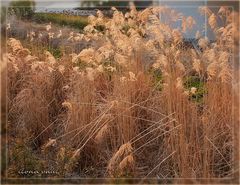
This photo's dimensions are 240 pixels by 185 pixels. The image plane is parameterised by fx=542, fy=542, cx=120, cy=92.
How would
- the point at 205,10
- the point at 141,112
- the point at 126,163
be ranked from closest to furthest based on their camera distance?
the point at 126,163, the point at 205,10, the point at 141,112

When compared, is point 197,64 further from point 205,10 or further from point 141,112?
point 141,112

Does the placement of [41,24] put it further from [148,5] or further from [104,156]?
[104,156]

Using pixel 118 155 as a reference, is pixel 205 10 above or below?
above

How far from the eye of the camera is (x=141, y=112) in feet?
12.1

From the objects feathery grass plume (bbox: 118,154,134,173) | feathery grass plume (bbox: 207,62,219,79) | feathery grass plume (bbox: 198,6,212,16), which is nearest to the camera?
feathery grass plume (bbox: 118,154,134,173)

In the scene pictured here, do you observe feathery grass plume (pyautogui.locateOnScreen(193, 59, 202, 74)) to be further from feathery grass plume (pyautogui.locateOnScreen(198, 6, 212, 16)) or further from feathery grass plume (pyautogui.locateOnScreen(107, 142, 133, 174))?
feathery grass plume (pyautogui.locateOnScreen(107, 142, 133, 174))

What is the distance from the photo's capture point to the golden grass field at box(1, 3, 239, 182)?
11.1 ft

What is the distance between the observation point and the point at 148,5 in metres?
4.05

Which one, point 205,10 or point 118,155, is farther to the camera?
point 205,10

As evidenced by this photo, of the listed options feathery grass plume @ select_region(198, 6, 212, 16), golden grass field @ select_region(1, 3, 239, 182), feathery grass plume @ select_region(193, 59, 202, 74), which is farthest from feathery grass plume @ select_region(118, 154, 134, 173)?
feathery grass plume @ select_region(198, 6, 212, 16)

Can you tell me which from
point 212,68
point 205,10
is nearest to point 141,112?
point 212,68

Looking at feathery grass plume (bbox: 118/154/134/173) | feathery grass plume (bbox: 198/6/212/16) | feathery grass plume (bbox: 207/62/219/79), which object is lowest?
feathery grass plume (bbox: 118/154/134/173)

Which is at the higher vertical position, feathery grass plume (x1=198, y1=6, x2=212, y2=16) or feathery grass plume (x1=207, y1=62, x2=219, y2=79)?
feathery grass plume (x1=198, y1=6, x2=212, y2=16)

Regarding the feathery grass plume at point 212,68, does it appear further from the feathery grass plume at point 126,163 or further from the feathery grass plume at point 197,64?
the feathery grass plume at point 126,163
